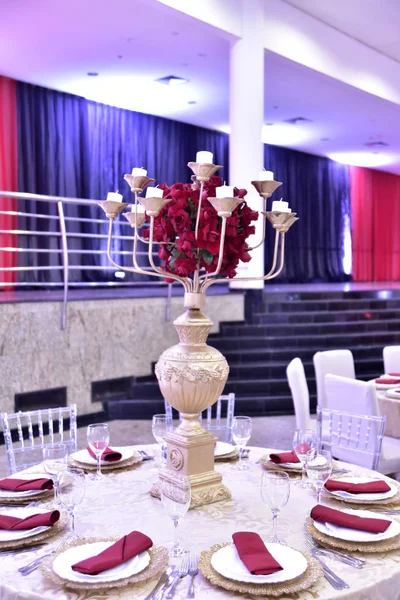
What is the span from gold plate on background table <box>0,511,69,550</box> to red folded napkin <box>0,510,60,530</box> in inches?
0.7

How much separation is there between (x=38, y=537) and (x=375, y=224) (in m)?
16.2

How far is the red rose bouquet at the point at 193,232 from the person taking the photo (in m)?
1.84

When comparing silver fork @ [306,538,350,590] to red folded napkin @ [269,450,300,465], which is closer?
silver fork @ [306,538,350,590]

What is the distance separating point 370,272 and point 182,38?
10.8 metres

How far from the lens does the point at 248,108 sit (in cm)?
761

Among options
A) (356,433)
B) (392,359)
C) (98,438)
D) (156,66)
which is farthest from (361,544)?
(156,66)

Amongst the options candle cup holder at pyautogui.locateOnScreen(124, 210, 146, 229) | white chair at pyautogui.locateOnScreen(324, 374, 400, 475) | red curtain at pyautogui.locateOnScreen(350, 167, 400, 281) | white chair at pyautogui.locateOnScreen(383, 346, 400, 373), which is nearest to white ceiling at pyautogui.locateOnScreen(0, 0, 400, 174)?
white chair at pyautogui.locateOnScreen(383, 346, 400, 373)

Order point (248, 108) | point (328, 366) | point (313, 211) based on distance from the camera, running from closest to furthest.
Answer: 1. point (328, 366)
2. point (248, 108)
3. point (313, 211)

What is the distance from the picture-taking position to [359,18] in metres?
8.02

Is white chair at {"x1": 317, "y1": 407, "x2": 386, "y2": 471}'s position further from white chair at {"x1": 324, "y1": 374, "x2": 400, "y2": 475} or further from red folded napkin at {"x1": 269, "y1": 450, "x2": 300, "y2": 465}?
red folded napkin at {"x1": 269, "y1": 450, "x2": 300, "y2": 465}

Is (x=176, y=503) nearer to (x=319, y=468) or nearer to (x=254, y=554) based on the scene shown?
(x=254, y=554)

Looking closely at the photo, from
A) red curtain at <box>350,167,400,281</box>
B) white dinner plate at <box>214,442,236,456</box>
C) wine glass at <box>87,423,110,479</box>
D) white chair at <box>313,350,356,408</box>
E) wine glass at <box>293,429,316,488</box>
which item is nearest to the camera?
wine glass at <box>293,429,316,488</box>

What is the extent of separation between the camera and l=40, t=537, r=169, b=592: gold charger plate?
135cm

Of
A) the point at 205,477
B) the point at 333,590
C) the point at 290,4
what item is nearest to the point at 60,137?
the point at 290,4
